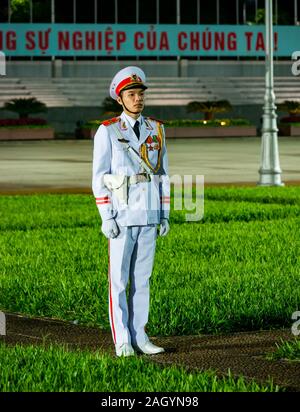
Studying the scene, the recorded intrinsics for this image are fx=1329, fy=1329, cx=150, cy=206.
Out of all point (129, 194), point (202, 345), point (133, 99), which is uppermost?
point (133, 99)

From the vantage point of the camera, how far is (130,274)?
8.89 metres

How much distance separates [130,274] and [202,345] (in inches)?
43.6

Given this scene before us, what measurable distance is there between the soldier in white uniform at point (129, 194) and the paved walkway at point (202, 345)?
0.52m

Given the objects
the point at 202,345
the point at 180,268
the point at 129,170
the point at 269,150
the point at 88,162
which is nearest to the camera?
the point at 129,170

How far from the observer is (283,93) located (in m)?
70.8

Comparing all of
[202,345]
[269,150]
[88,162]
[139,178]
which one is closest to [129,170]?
[139,178]

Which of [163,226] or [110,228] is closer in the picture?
[110,228]

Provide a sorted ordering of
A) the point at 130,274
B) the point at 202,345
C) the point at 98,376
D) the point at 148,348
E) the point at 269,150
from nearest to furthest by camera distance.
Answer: the point at 98,376 < the point at 130,274 < the point at 148,348 < the point at 202,345 < the point at 269,150

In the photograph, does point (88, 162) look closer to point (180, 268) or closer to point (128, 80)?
point (180, 268)

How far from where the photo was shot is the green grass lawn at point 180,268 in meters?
10.9

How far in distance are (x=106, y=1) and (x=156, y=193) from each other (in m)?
65.8

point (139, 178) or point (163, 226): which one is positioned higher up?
point (139, 178)

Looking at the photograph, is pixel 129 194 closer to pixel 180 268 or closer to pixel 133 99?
pixel 133 99
